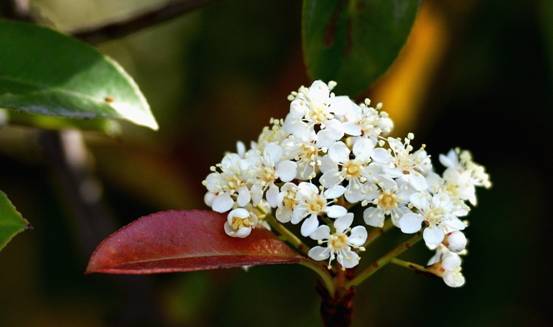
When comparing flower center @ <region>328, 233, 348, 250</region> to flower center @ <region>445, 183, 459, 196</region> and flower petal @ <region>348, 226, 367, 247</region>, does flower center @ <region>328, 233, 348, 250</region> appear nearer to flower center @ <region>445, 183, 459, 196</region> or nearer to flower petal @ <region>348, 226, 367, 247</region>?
flower petal @ <region>348, 226, 367, 247</region>

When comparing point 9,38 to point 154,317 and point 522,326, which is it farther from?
point 522,326

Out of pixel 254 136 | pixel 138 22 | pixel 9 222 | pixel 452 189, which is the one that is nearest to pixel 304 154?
pixel 452 189

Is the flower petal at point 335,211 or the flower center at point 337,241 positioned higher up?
the flower petal at point 335,211

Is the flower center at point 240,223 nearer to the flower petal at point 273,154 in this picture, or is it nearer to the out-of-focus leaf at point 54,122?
the flower petal at point 273,154

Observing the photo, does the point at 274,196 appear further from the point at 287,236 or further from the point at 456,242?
the point at 456,242

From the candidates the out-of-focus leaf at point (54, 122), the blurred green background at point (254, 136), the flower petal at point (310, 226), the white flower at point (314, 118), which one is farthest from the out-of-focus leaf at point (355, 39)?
the blurred green background at point (254, 136)

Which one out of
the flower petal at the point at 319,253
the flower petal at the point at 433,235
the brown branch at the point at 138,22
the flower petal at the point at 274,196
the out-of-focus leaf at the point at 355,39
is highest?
the brown branch at the point at 138,22
